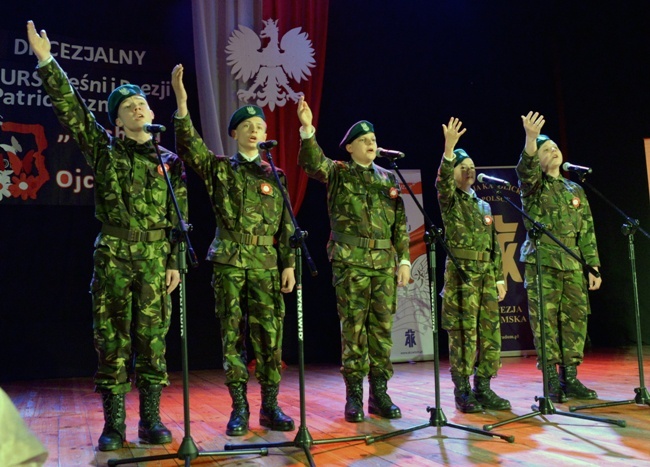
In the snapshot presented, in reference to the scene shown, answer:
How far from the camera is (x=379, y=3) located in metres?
6.70

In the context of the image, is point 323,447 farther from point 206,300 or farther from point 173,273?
point 206,300

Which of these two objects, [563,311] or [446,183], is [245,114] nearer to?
[446,183]

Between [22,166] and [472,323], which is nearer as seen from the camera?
[472,323]

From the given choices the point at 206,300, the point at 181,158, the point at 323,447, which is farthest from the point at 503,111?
the point at 323,447

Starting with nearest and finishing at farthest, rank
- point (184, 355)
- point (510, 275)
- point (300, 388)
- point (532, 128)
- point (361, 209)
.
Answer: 1. point (184, 355)
2. point (300, 388)
3. point (361, 209)
4. point (532, 128)
5. point (510, 275)

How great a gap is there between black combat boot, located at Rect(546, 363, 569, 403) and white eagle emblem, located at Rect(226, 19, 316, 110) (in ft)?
11.0

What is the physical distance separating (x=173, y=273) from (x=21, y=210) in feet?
10.4

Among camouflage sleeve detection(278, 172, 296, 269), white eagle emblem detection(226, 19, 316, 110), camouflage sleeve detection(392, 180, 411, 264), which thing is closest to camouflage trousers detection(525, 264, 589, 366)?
camouflage sleeve detection(392, 180, 411, 264)

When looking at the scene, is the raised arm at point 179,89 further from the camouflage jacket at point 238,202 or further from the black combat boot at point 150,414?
the black combat boot at point 150,414

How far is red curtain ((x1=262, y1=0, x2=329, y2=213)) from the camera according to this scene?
602cm

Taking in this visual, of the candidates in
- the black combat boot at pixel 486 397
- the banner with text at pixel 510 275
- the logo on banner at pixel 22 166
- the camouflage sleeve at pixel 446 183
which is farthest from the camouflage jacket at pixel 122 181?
the banner with text at pixel 510 275

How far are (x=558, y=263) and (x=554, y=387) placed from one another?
75 centimetres

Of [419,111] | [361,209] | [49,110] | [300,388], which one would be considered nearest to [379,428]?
[300,388]

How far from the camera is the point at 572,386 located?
156 inches
